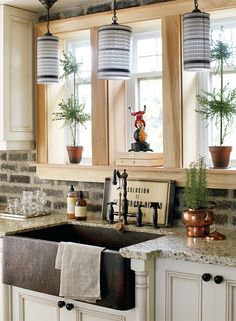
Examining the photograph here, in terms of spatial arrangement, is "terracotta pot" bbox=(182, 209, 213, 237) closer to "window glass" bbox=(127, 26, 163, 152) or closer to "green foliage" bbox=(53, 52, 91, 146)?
"window glass" bbox=(127, 26, 163, 152)

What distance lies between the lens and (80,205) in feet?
12.3

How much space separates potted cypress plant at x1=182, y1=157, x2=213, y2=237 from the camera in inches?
123

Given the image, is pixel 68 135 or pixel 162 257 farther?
pixel 68 135

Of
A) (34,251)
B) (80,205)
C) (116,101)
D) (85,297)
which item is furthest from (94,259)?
(116,101)

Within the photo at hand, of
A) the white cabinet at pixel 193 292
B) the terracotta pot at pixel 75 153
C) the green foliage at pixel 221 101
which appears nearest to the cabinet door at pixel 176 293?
the white cabinet at pixel 193 292

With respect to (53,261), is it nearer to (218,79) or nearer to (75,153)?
(75,153)

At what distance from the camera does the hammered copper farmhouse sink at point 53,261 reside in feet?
9.23

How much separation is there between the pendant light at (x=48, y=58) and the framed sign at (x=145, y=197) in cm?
78

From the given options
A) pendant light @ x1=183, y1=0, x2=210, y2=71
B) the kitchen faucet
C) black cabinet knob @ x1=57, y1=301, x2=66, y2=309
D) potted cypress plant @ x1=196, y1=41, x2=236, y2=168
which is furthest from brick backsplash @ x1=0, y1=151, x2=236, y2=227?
black cabinet knob @ x1=57, y1=301, x2=66, y2=309

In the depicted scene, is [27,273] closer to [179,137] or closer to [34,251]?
[34,251]

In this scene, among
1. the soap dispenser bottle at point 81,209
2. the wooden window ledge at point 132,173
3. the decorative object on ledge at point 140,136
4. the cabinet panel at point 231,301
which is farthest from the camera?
the soap dispenser bottle at point 81,209

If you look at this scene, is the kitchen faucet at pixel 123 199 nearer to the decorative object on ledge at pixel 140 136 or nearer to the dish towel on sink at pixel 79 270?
the decorative object on ledge at pixel 140 136

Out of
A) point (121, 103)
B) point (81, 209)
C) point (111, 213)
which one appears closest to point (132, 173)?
point (111, 213)

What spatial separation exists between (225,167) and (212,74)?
61 cm
